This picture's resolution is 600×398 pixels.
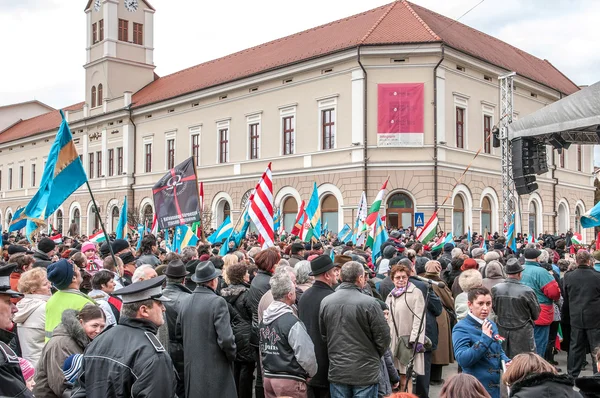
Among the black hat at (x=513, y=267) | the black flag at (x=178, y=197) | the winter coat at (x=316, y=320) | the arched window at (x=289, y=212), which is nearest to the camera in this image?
the winter coat at (x=316, y=320)

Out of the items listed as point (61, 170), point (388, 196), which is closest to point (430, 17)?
point (388, 196)

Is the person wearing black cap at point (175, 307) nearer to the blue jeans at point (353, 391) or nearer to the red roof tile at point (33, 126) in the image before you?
the blue jeans at point (353, 391)

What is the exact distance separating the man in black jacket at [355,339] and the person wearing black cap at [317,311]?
24cm

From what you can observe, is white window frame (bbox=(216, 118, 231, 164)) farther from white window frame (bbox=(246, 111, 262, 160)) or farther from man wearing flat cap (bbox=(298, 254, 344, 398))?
man wearing flat cap (bbox=(298, 254, 344, 398))

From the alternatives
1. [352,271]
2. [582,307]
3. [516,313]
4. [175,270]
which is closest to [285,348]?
[352,271]

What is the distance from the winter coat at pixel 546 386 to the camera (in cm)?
323

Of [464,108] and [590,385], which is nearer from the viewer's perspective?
[590,385]

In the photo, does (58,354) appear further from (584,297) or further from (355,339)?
(584,297)

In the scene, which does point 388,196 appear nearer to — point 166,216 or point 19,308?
point 166,216

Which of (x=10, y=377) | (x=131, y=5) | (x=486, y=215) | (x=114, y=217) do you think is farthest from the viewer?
(x=131, y=5)

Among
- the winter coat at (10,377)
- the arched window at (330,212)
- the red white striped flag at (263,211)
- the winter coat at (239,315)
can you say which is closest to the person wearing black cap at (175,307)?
the winter coat at (239,315)

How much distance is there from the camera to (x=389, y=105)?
2672cm

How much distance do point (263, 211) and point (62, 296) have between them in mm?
5679

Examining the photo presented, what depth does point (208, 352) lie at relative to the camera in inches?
210
